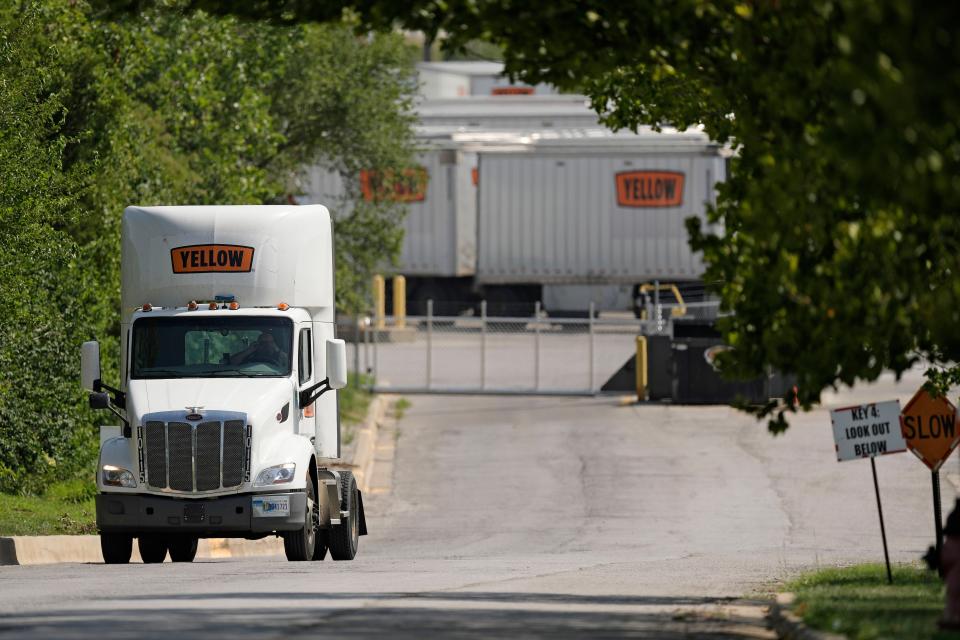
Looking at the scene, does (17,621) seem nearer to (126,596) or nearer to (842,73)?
(126,596)

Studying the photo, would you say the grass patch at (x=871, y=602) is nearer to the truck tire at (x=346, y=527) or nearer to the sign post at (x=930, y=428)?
the sign post at (x=930, y=428)

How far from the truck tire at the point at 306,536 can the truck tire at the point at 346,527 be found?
70 cm

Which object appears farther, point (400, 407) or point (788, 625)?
point (400, 407)

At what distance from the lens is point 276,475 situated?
15.7 metres

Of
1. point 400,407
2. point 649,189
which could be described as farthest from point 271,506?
point 649,189

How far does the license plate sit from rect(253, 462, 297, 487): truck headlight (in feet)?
0.48

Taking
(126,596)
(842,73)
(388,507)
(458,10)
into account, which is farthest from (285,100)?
(842,73)

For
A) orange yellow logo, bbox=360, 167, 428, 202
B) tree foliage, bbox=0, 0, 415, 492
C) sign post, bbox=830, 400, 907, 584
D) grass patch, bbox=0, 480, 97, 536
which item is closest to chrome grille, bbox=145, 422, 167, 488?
grass patch, bbox=0, 480, 97, 536

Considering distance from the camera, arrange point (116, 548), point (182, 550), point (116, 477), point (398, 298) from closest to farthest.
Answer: point (116, 477)
point (116, 548)
point (182, 550)
point (398, 298)

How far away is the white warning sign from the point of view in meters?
15.9

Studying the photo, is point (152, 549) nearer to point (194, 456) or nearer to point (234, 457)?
point (194, 456)

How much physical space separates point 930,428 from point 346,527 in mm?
6366

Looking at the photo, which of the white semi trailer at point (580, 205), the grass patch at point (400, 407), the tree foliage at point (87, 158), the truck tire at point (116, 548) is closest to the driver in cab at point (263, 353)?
the truck tire at point (116, 548)

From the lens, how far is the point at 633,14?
1038 centimetres
